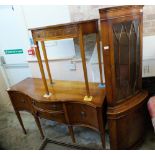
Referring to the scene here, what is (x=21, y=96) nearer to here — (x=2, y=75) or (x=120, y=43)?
(x=2, y=75)

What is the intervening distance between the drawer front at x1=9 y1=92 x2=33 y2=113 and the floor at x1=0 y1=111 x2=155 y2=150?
0.44 m

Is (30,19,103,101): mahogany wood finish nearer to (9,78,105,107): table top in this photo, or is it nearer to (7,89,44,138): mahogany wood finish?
(9,78,105,107): table top

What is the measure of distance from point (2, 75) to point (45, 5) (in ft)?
4.97

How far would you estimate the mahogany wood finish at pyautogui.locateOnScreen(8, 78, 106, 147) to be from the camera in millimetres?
1444

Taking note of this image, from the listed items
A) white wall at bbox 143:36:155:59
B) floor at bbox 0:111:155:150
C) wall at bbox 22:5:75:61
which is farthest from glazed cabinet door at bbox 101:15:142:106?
wall at bbox 22:5:75:61

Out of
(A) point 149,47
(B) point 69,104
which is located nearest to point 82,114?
(B) point 69,104

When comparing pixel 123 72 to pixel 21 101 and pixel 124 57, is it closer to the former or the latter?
pixel 124 57

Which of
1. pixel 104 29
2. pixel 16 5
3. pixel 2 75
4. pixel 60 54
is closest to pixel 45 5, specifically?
pixel 16 5

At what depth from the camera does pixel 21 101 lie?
1945 millimetres

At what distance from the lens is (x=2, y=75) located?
2.76 meters

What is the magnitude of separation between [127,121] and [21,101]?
1.26 m

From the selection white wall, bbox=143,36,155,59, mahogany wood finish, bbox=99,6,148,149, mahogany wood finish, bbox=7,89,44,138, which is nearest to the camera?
mahogany wood finish, bbox=99,6,148,149

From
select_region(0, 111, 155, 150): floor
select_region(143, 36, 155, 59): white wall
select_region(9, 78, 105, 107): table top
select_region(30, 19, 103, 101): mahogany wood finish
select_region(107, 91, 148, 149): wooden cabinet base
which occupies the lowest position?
select_region(0, 111, 155, 150): floor

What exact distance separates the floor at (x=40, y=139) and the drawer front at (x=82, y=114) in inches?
18.2
